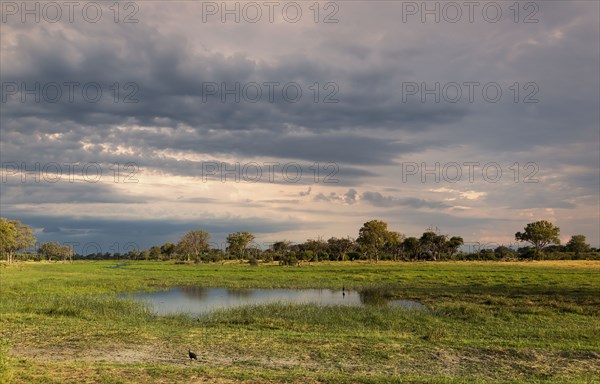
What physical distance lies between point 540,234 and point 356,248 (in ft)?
181

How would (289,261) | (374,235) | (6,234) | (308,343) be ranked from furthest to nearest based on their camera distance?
1. (374,235)
2. (289,261)
3. (6,234)
4. (308,343)

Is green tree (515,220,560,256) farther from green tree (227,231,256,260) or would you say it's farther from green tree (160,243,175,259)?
green tree (160,243,175,259)

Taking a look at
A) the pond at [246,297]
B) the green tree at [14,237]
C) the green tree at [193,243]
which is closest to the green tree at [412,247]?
the green tree at [193,243]

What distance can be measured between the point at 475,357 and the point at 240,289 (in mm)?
40440

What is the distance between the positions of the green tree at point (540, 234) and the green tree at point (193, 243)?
10285 centimetres

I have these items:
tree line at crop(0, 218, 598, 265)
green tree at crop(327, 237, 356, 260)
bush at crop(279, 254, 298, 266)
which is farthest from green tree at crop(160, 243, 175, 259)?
bush at crop(279, 254, 298, 266)

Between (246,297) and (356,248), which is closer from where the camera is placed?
(246,297)

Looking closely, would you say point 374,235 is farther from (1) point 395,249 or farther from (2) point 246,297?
(2) point 246,297

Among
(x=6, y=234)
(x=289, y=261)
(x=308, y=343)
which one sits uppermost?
(x=6, y=234)

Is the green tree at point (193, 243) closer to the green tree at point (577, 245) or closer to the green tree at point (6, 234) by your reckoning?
the green tree at point (6, 234)

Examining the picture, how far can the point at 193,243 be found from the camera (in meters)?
156

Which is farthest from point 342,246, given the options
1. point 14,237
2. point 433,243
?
point 14,237

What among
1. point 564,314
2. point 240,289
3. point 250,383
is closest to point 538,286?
point 564,314

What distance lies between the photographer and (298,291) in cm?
5150
